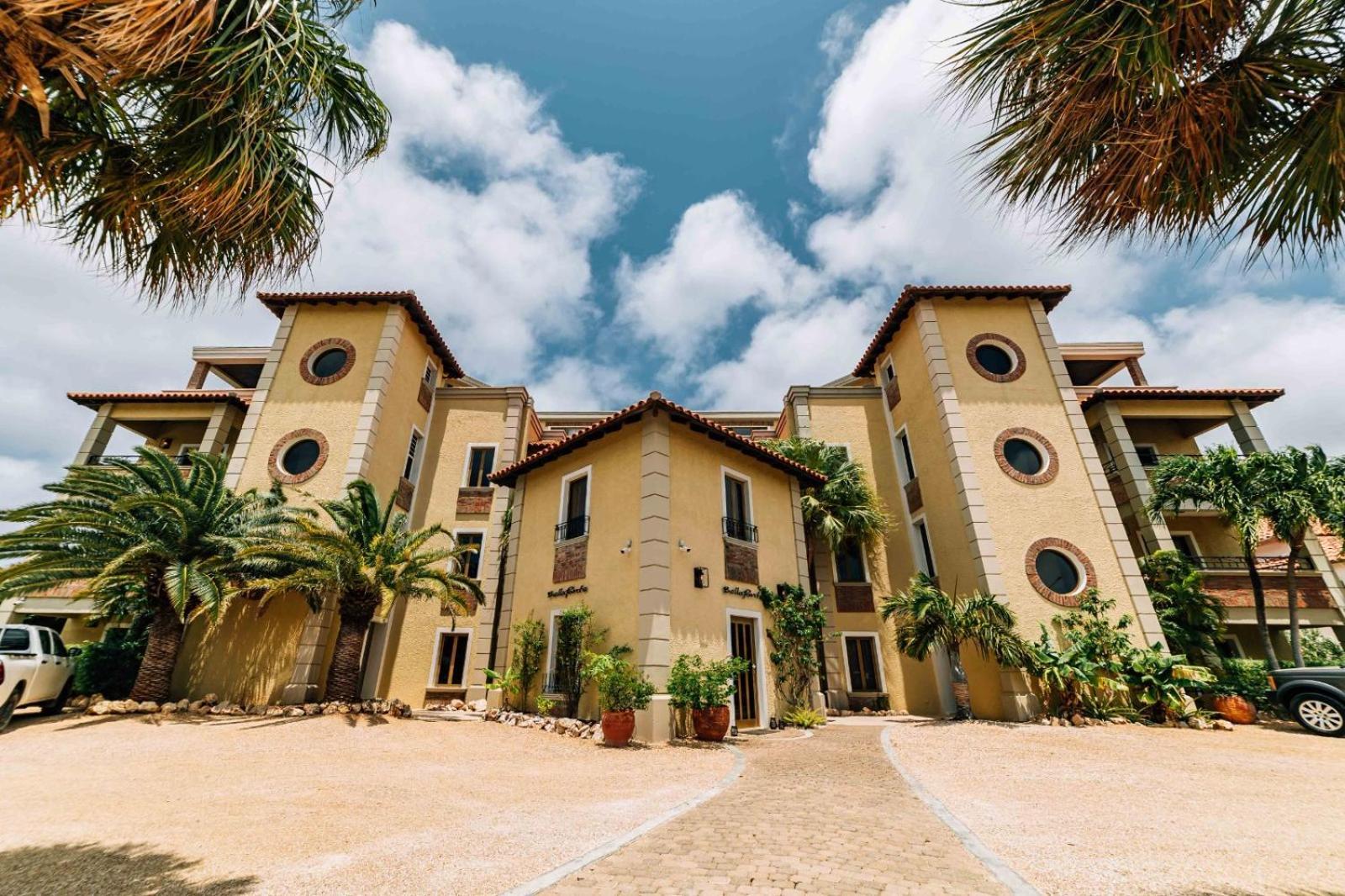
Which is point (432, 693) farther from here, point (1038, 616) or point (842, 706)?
point (1038, 616)

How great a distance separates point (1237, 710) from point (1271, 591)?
7070mm

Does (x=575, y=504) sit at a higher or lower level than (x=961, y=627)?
higher

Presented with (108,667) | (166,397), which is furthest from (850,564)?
(166,397)

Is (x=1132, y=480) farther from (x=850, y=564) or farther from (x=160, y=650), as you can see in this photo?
(x=160, y=650)

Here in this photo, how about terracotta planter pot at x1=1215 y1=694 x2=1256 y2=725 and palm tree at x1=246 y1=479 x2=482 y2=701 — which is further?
palm tree at x1=246 y1=479 x2=482 y2=701

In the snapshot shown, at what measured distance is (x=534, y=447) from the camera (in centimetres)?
1986

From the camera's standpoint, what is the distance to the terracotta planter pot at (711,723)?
10.5m

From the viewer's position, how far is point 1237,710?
12273 millimetres

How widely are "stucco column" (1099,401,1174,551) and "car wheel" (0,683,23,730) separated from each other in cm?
2808

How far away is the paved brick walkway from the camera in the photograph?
11.9ft

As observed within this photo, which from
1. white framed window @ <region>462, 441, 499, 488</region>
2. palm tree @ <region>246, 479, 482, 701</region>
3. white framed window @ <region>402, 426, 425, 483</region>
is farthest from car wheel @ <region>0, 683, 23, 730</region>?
white framed window @ <region>462, 441, 499, 488</region>

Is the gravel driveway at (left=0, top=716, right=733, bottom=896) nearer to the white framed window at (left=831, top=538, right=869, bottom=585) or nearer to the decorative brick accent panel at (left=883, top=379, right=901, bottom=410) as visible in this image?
the white framed window at (left=831, top=538, right=869, bottom=585)

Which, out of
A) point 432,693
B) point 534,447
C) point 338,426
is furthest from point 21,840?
point 534,447

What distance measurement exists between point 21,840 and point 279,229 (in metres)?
5.88
